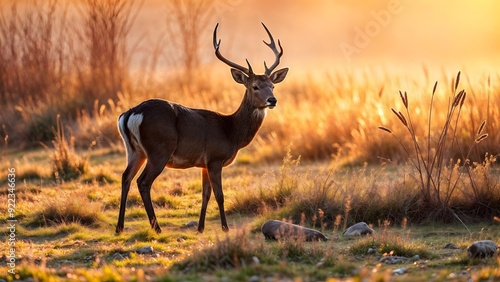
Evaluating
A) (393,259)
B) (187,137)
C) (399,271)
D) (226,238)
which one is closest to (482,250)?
(393,259)

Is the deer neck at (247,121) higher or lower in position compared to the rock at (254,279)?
higher

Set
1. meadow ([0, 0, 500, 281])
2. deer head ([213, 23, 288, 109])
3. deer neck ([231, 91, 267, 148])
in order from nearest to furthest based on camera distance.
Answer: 1. meadow ([0, 0, 500, 281])
2. deer head ([213, 23, 288, 109])
3. deer neck ([231, 91, 267, 148])

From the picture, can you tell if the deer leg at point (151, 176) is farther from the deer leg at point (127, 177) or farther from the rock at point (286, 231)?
the rock at point (286, 231)

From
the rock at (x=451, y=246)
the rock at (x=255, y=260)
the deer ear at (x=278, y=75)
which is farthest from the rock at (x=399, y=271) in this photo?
the deer ear at (x=278, y=75)

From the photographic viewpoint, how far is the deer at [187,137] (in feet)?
36.9

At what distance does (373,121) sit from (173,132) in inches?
282

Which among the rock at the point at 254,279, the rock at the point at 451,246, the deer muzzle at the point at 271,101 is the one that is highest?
the deer muzzle at the point at 271,101

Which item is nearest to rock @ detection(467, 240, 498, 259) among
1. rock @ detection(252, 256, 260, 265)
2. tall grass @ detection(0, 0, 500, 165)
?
rock @ detection(252, 256, 260, 265)

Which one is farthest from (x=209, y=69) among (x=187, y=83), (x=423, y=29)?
(x=423, y=29)

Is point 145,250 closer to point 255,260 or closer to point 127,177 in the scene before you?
point 127,177

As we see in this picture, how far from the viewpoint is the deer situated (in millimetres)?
11234

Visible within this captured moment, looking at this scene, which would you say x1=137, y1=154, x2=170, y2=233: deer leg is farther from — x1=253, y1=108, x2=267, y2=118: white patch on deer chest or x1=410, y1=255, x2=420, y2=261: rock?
x1=410, y1=255, x2=420, y2=261: rock

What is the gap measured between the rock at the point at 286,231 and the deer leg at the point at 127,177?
1.88m

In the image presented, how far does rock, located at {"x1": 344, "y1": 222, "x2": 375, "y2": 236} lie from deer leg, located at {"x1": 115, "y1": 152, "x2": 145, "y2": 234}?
2.80m
